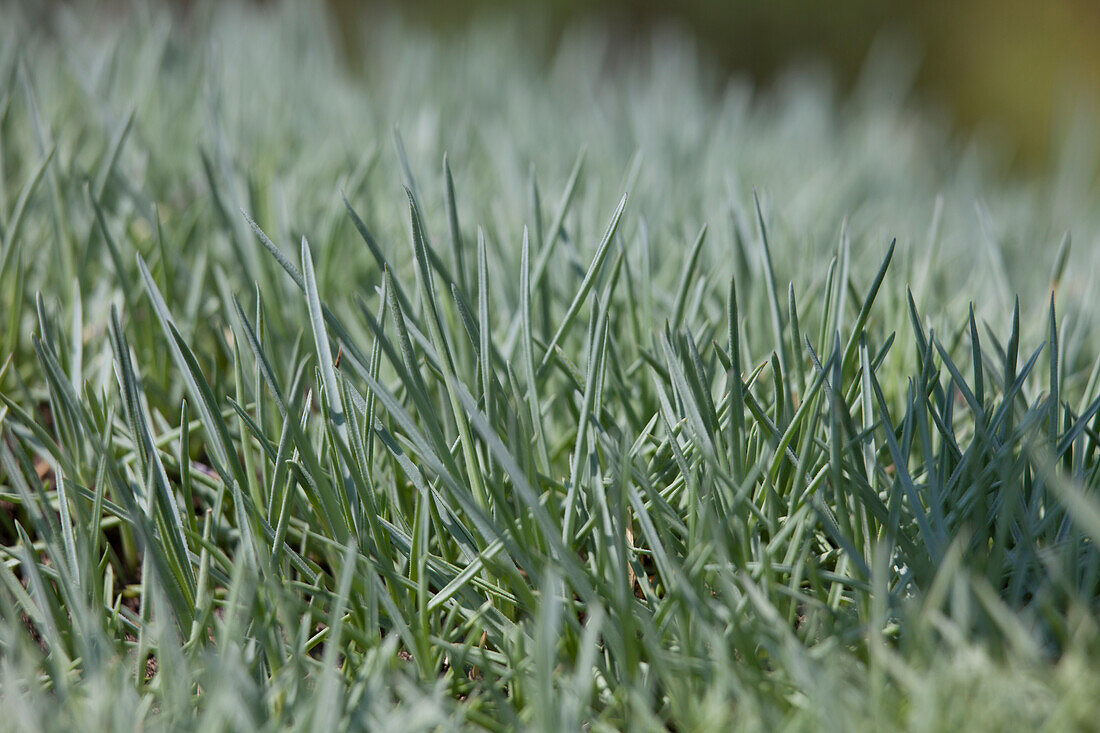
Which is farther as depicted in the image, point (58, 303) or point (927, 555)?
point (58, 303)

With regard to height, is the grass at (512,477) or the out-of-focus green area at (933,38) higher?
the out-of-focus green area at (933,38)

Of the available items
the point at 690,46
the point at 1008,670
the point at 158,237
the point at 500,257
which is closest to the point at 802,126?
the point at 690,46

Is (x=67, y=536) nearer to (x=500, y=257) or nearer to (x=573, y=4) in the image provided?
(x=500, y=257)

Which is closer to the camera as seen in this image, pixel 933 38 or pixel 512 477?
pixel 512 477

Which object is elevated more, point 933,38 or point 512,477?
point 933,38
